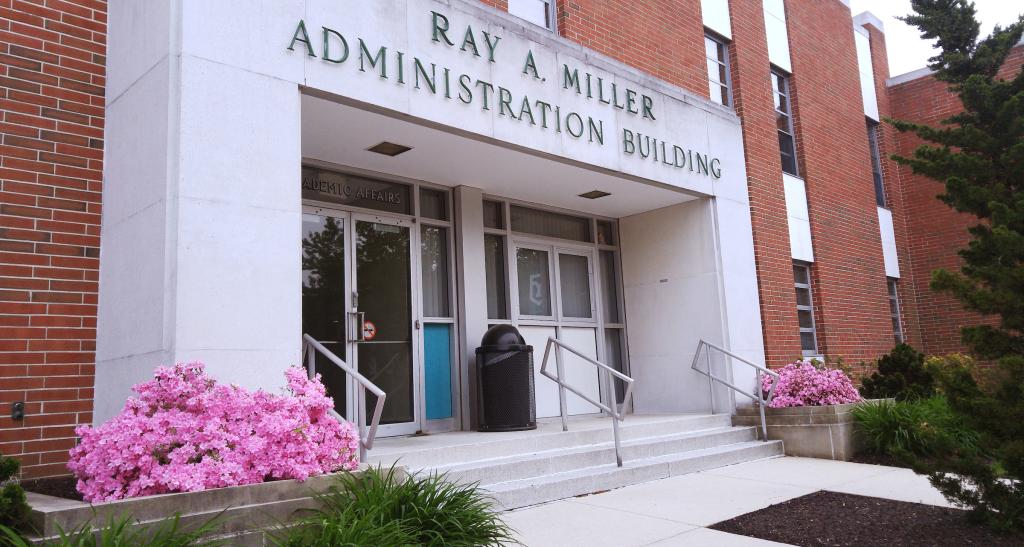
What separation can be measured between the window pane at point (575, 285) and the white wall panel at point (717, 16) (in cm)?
427

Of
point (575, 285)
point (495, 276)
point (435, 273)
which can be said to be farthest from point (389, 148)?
point (575, 285)

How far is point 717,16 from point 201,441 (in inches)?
406

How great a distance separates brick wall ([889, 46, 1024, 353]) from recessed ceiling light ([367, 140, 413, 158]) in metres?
11.8

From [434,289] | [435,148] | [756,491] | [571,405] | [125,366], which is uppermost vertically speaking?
[435,148]

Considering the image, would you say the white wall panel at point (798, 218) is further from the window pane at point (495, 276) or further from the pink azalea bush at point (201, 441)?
the pink azalea bush at point (201, 441)

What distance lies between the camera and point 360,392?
24.1 feet

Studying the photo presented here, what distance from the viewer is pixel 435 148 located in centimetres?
752

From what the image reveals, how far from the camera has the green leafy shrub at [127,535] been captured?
3.46 metres

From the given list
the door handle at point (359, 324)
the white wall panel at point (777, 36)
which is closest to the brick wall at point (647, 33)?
the white wall panel at point (777, 36)

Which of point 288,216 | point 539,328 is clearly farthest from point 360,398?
point 539,328

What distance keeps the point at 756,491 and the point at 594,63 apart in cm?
487

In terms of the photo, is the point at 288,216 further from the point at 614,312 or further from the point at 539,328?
the point at 614,312

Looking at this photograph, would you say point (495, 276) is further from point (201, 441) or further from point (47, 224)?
point (201, 441)

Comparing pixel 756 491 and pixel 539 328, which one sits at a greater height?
pixel 539 328
